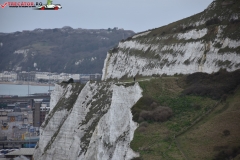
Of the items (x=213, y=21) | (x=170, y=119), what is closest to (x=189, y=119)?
(x=170, y=119)

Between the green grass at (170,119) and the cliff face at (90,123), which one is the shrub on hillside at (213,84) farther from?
the cliff face at (90,123)

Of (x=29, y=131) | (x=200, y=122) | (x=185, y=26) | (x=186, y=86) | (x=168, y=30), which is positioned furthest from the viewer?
(x=29, y=131)

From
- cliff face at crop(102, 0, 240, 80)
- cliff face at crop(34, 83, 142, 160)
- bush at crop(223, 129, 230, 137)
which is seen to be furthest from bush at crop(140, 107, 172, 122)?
cliff face at crop(102, 0, 240, 80)

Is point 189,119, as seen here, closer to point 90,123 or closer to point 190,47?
point 190,47

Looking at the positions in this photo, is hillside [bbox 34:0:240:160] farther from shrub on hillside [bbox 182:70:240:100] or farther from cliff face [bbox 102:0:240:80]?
cliff face [bbox 102:0:240:80]

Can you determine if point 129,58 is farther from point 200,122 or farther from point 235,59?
point 200,122

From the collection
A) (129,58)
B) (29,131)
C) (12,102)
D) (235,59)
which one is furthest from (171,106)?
(12,102)
